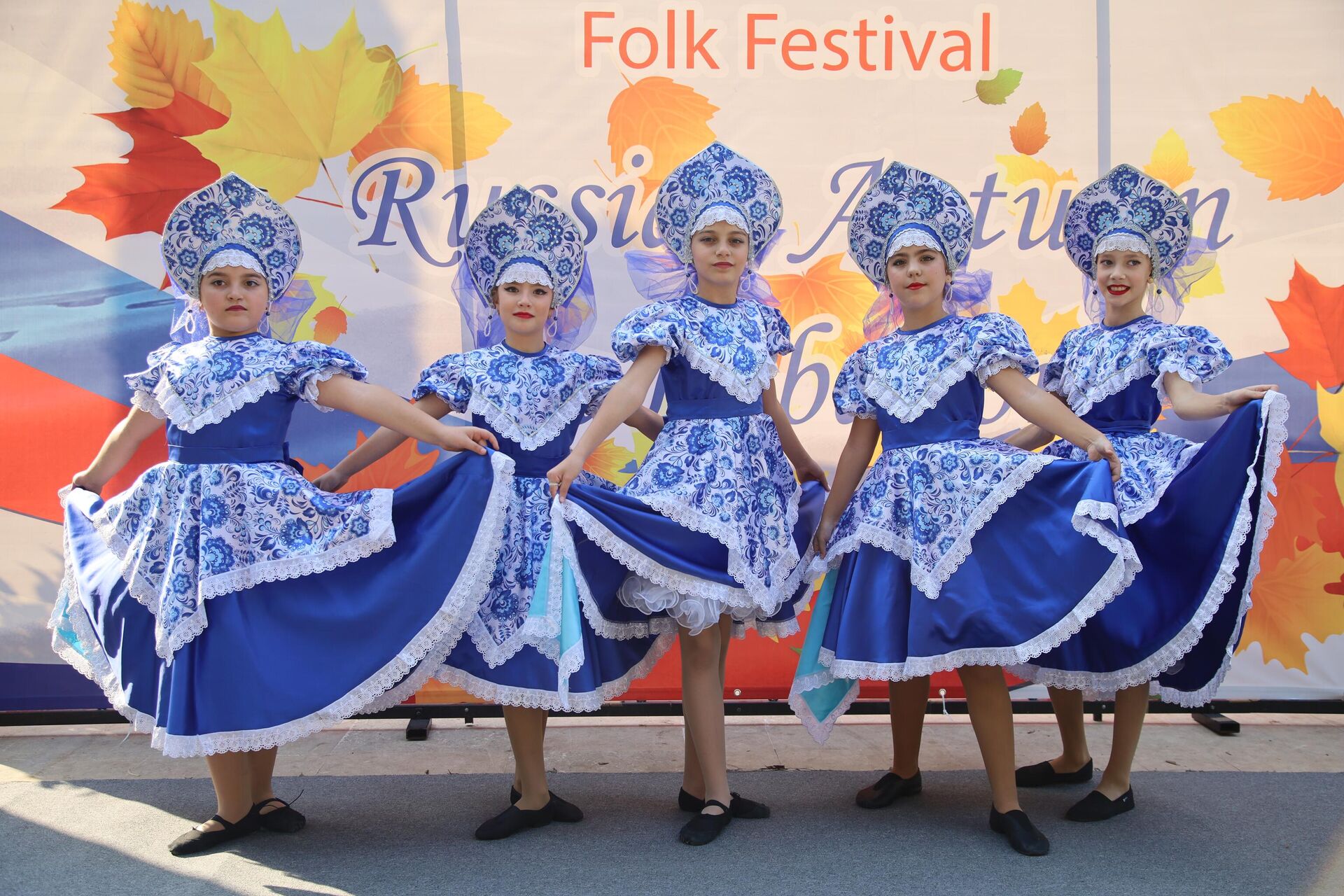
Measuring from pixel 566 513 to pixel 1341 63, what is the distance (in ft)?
11.0

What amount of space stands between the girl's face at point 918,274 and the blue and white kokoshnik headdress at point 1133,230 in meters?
0.58

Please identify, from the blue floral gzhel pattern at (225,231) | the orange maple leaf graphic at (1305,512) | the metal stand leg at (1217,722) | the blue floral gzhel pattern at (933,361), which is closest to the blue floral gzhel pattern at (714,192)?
the blue floral gzhel pattern at (933,361)

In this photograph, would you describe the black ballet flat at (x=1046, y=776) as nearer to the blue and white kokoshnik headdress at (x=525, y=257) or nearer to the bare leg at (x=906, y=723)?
the bare leg at (x=906, y=723)

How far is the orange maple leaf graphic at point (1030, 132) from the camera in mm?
3641

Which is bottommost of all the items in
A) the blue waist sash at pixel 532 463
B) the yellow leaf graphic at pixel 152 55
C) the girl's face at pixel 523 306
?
the blue waist sash at pixel 532 463

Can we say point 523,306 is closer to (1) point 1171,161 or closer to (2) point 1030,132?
(2) point 1030,132

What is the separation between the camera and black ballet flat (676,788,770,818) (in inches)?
107

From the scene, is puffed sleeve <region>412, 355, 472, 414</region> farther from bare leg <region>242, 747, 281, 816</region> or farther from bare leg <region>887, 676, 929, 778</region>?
bare leg <region>887, 676, 929, 778</region>

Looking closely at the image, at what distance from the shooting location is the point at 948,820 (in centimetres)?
269

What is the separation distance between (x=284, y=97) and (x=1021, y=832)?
3291 mm

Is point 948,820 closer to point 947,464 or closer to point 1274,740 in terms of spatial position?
point 947,464

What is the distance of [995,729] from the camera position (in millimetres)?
2523

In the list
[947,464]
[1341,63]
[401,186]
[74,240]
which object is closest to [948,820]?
[947,464]

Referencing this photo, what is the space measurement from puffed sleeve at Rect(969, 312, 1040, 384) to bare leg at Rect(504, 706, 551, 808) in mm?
1464
